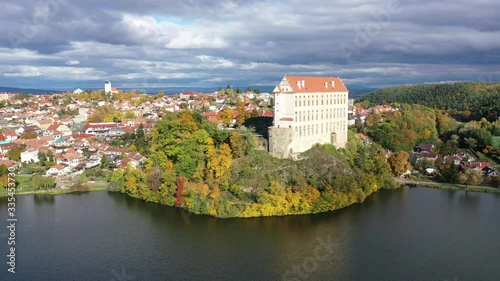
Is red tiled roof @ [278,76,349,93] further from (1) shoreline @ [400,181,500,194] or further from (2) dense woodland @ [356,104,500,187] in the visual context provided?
(1) shoreline @ [400,181,500,194]

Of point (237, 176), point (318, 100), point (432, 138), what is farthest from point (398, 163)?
point (237, 176)

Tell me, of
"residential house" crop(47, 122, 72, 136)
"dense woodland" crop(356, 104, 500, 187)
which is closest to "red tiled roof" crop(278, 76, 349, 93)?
"dense woodland" crop(356, 104, 500, 187)

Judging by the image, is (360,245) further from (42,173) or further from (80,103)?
(80,103)

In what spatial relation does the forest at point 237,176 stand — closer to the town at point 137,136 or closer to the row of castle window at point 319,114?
the town at point 137,136

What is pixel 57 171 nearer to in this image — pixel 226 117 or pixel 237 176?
pixel 226 117

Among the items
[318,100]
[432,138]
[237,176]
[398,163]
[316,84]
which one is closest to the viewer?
[237,176]

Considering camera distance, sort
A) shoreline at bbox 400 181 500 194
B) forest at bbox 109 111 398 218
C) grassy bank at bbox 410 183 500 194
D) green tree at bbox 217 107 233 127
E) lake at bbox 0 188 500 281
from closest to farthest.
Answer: lake at bbox 0 188 500 281, forest at bbox 109 111 398 218, grassy bank at bbox 410 183 500 194, shoreline at bbox 400 181 500 194, green tree at bbox 217 107 233 127


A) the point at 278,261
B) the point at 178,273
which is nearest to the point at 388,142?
the point at 278,261
